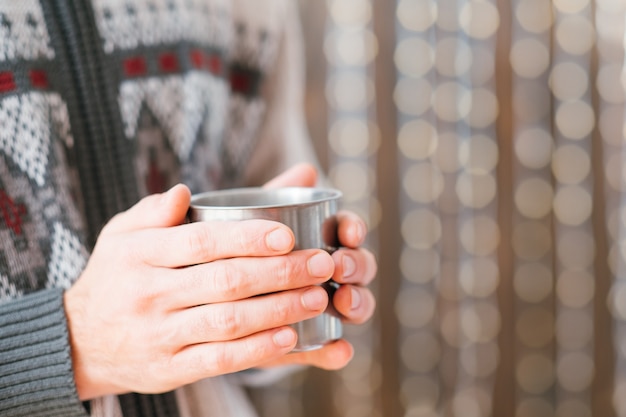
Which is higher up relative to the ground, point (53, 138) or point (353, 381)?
point (53, 138)

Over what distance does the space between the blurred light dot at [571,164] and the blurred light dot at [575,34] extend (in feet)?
0.93

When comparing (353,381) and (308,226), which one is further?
(353,381)

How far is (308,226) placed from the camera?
57cm

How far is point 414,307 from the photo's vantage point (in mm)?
2031

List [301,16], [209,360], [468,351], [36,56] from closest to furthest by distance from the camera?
[209,360], [36,56], [301,16], [468,351]

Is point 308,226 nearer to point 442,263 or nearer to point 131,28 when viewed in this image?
point 131,28

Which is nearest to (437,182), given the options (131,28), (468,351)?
(468,351)

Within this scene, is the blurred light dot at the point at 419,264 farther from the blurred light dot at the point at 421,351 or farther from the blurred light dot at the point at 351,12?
the blurred light dot at the point at 351,12

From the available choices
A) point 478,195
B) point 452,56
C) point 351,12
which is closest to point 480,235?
point 478,195

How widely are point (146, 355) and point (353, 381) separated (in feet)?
5.12

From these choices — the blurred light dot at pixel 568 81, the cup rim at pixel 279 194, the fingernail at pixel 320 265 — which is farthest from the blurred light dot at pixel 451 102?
the fingernail at pixel 320 265

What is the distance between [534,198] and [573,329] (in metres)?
0.42

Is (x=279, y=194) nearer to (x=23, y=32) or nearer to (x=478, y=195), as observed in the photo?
(x=23, y=32)

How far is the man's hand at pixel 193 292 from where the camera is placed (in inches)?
21.0
